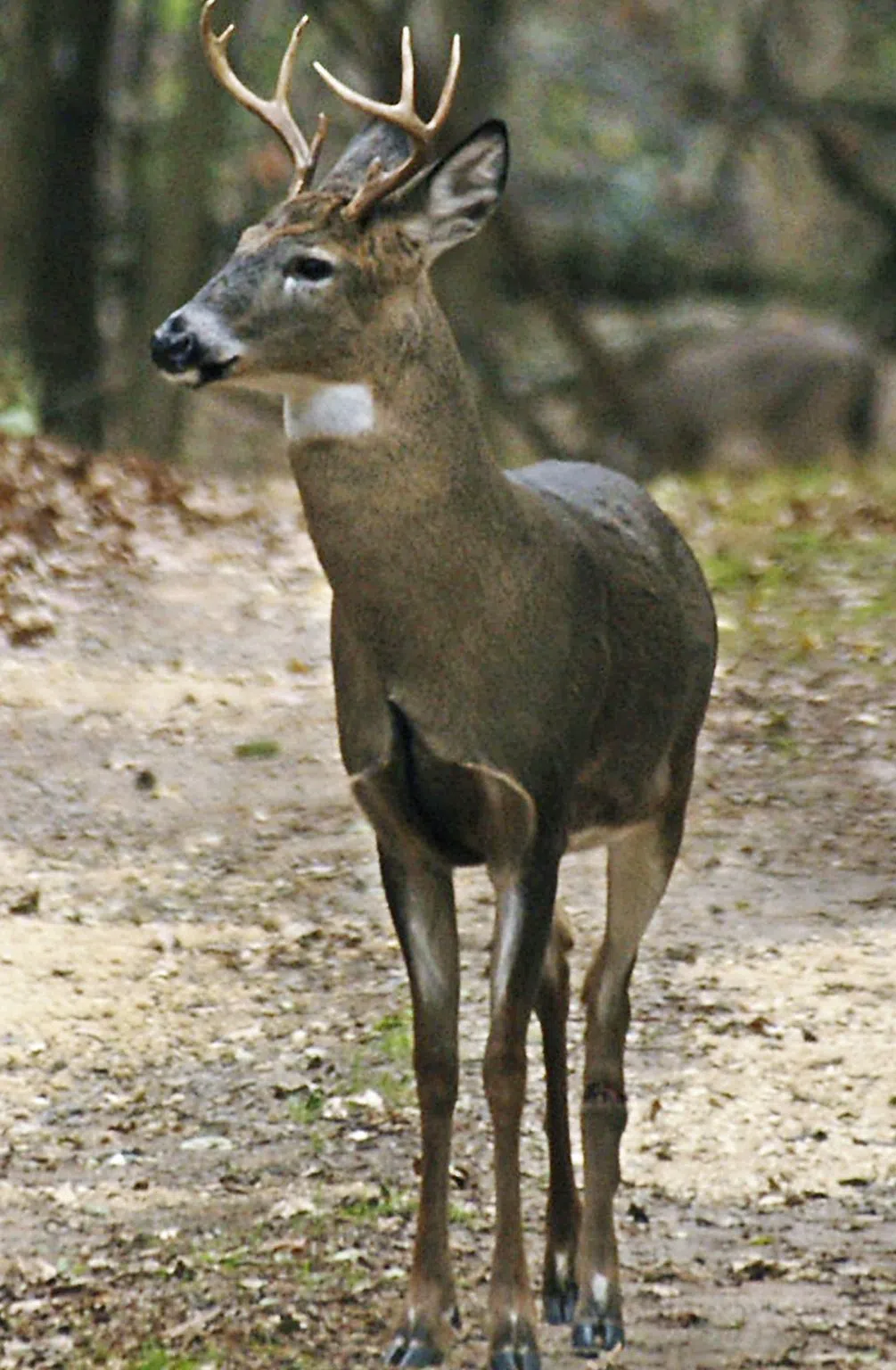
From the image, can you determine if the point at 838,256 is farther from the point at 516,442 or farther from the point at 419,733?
the point at 419,733

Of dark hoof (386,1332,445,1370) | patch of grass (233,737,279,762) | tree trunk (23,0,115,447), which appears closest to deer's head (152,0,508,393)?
dark hoof (386,1332,445,1370)

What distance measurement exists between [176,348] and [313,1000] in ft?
10.7

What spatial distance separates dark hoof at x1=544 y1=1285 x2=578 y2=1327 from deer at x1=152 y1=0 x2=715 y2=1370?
9.8 inches

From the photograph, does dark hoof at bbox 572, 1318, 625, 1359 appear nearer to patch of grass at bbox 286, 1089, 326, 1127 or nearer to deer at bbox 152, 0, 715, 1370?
deer at bbox 152, 0, 715, 1370

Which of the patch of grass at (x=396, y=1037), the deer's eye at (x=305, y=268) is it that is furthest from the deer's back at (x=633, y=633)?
the patch of grass at (x=396, y=1037)

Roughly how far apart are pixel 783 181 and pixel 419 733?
2203 centimetres

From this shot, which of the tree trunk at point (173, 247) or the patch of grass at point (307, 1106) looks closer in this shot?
the patch of grass at point (307, 1106)

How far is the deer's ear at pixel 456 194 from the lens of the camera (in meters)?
5.29

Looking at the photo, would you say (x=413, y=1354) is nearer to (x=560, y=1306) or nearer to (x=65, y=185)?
(x=560, y=1306)

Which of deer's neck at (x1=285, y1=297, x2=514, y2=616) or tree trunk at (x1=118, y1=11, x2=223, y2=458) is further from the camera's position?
tree trunk at (x1=118, y1=11, x2=223, y2=458)

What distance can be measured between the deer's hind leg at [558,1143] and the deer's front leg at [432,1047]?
1.26ft

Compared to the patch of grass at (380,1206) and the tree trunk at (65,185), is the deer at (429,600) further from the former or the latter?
the tree trunk at (65,185)

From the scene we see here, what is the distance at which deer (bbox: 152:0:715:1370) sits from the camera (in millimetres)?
5180

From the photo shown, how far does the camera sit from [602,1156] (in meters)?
5.80
